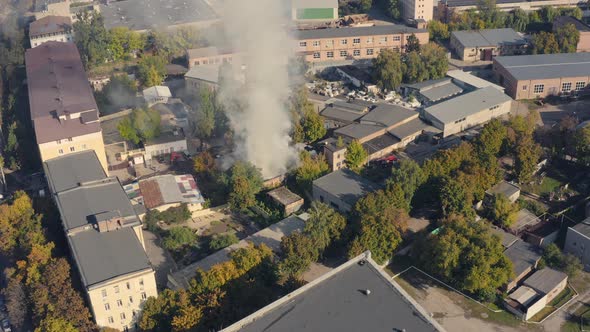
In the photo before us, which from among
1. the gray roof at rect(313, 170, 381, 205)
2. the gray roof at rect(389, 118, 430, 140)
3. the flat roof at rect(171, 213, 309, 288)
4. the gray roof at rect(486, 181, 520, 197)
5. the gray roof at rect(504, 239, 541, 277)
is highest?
the gray roof at rect(389, 118, 430, 140)

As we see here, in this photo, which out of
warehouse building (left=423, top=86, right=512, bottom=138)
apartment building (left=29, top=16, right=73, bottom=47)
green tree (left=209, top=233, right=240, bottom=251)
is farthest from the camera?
apartment building (left=29, top=16, right=73, bottom=47)

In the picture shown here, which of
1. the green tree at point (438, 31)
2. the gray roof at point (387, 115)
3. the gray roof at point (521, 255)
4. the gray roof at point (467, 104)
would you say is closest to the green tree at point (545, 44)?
the green tree at point (438, 31)

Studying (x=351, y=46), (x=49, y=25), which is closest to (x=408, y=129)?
(x=351, y=46)

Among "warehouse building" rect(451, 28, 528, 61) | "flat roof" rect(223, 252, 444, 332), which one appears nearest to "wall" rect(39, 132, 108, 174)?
"flat roof" rect(223, 252, 444, 332)

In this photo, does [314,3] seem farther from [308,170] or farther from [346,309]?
[346,309]

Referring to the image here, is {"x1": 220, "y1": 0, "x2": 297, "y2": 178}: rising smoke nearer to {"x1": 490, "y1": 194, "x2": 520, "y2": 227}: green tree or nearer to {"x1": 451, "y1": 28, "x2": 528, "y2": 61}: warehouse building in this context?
{"x1": 490, "y1": 194, "x2": 520, "y2": 227}: green tree

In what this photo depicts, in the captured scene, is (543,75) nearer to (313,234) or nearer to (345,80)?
(345,80)
